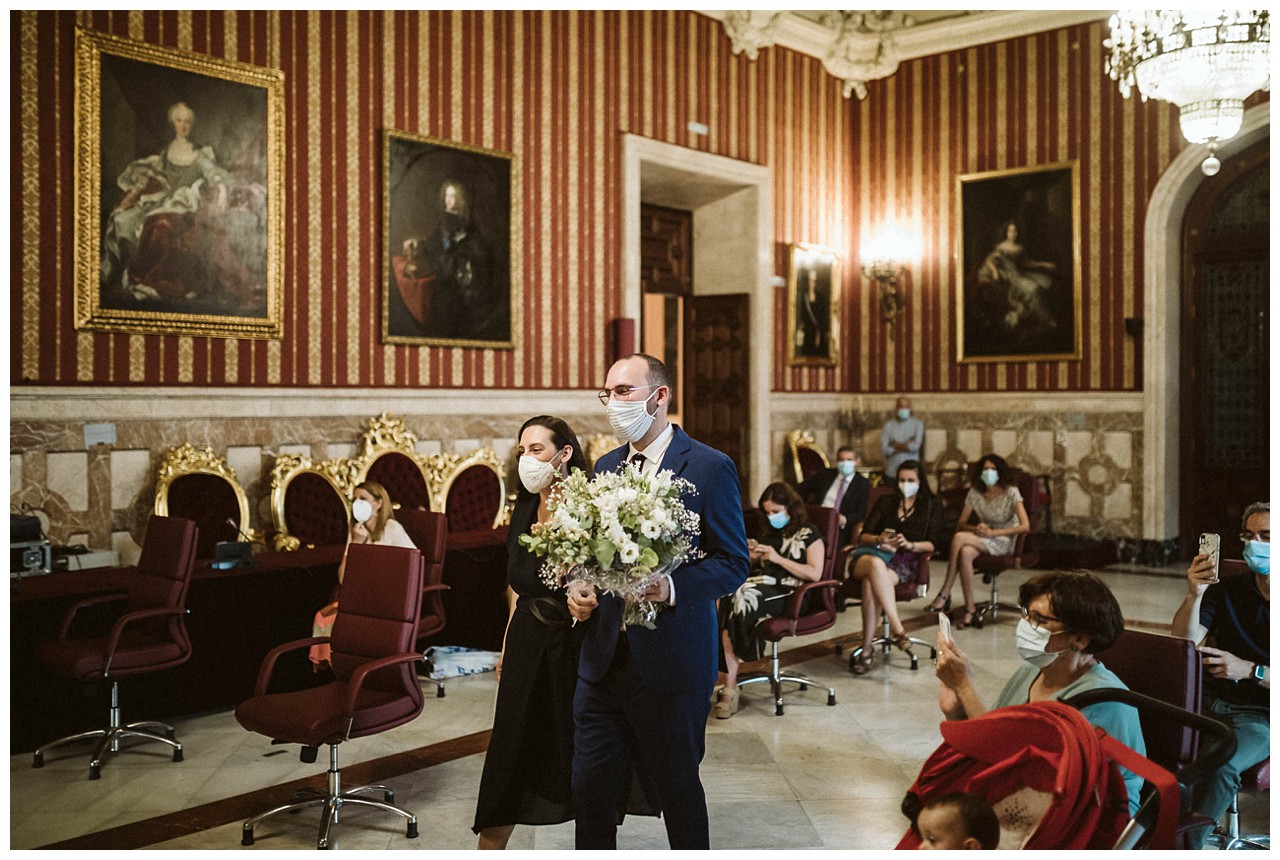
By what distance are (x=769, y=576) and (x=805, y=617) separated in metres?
0.30

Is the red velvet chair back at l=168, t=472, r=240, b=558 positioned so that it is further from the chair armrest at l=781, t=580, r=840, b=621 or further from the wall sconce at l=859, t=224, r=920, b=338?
the wall sconce at l=859, t=224, r=920, b=338

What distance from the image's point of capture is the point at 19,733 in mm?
5027

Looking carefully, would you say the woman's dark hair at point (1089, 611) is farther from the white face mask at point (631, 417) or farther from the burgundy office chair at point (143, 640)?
the burgundy office chair at point (143, 640)

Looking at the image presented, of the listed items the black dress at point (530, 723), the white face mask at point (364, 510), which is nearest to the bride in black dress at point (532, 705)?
the black dress at point (530, 723)

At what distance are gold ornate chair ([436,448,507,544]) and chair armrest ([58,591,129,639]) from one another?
344 cm

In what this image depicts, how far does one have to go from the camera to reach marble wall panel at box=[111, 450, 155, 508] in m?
7.06

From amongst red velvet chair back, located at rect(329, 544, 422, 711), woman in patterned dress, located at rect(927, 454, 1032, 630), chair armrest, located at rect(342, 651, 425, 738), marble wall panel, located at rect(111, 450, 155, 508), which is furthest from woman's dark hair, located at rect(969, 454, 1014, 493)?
marble wall panel, located at rect(111, 450, 155, 508)

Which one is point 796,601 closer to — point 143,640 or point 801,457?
point 143,640

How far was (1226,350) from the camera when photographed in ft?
35.5

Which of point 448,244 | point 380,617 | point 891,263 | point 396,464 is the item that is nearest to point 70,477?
point 396,464

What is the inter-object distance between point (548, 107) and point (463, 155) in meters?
1.17

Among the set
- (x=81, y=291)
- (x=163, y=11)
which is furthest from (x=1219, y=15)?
(x=81, y=291)

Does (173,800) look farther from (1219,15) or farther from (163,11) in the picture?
(1219,15)

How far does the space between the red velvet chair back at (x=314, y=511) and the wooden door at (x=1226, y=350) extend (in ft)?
28.1
